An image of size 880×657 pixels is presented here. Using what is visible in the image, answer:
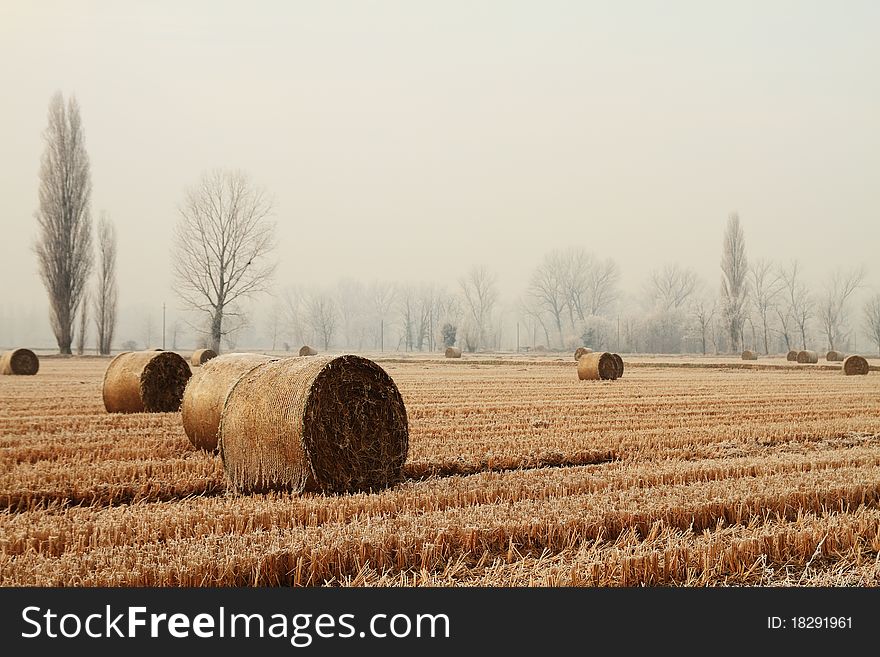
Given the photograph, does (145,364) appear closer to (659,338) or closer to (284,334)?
(659,338)

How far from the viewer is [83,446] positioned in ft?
30.6

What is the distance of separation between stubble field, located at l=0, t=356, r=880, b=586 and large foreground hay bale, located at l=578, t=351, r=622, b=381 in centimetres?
1414

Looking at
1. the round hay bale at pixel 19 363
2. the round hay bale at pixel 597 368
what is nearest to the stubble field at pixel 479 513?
the round hay bale at pixel 597 368

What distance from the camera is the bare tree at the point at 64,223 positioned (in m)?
45.0

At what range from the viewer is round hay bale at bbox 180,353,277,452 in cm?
940

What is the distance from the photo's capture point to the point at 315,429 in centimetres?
714

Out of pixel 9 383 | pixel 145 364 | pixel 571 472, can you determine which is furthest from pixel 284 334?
pixel 571 472

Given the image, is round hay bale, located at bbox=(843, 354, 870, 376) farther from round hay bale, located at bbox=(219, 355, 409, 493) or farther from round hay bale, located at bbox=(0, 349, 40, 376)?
round hay bale, located at bbox=(0, 349, 40, 376)

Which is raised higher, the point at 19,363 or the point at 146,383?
the point at 19,363

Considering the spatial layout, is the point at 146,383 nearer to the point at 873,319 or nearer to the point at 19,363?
the point at 19,363

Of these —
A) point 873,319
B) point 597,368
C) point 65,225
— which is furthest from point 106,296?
point 873,319

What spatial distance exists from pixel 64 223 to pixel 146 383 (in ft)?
123

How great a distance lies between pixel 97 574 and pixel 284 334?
103 m

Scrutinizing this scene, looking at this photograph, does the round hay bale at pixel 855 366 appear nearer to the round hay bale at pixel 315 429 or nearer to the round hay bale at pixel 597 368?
the round hay bale at pixel 597 368
